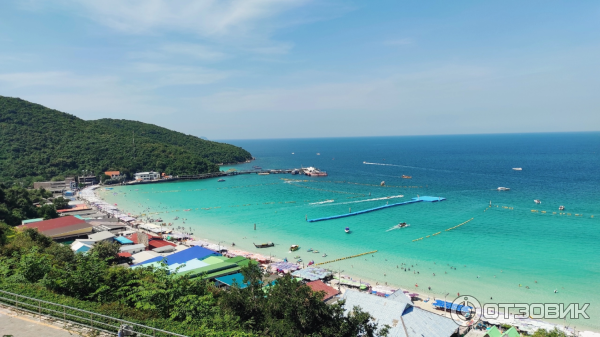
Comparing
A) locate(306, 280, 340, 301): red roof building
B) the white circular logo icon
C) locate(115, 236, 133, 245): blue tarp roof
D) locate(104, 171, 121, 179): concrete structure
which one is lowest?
the white circular logo icon

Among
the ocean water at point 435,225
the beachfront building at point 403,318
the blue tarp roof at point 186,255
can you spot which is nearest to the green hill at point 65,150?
the ocean water at point 435,225

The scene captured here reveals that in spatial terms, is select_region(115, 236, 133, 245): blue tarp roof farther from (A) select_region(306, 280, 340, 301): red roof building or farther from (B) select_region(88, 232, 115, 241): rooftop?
(A) select_region(306, 280, 340, 301): red roof building

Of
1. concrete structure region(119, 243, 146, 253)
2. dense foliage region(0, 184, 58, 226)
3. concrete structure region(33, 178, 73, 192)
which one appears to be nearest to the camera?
concrete structure region(119, 243, 146, 253)

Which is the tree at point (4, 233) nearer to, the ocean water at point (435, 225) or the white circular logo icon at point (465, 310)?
the ocean water at point (435, 225)

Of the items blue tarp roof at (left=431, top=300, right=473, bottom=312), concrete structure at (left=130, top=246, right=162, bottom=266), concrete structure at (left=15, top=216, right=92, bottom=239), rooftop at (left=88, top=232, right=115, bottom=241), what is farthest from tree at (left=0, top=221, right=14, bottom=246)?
blue tarp roof at (left=431, top=300, right=473, bottom=312)

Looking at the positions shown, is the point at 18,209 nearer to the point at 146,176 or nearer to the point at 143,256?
the point at 143,256

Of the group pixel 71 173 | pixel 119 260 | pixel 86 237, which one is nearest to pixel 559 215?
pixel 119 260
